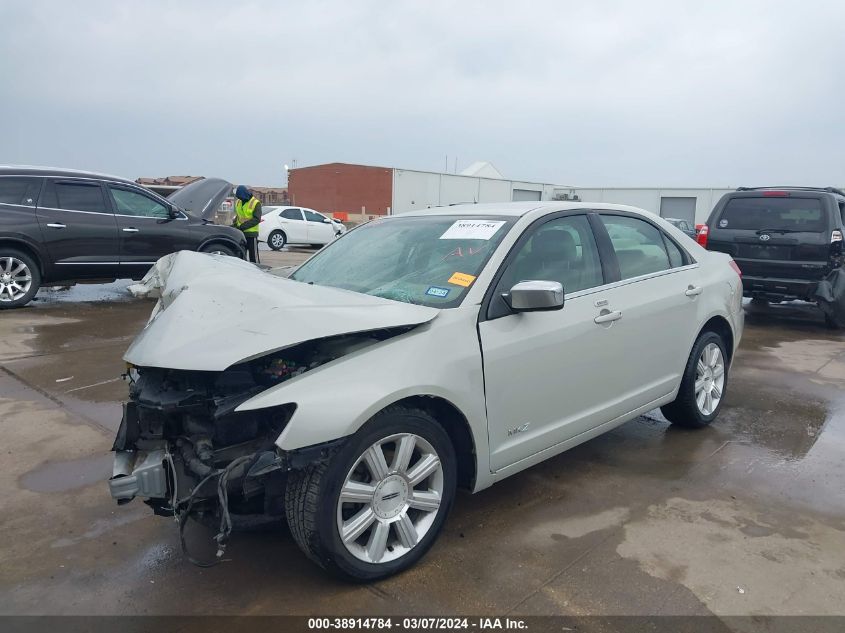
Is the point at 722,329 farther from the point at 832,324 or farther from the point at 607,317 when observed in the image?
the point at 832,324

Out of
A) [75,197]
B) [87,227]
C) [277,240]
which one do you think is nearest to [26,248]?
[87,227]

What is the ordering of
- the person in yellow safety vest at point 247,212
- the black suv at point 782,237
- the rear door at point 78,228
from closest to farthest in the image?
the black suv at point 782,237 → the rear door at point 78,228 → the person in yellow safety vest at point 247,212

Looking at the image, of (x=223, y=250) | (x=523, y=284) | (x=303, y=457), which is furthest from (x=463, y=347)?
(x=223, y=250)

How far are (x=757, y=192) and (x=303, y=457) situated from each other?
8170 mm

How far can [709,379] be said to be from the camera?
4727mm

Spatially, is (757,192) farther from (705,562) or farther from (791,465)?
(705,562)

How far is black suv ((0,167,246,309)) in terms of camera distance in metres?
8.55

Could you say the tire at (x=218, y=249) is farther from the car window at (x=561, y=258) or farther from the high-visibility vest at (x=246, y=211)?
the car window at (x=561, y=258)

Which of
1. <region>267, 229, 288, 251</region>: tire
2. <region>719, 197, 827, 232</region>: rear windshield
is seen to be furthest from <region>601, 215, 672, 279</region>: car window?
<region>267, 229, 288, 251</region>: tire

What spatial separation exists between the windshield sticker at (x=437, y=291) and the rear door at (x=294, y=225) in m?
19.8

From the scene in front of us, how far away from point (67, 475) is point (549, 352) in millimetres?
2840

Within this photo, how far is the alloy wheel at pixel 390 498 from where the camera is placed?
2.67 m

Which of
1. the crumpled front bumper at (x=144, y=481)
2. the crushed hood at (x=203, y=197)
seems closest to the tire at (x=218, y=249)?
the crushed hood at (x=203, y=197)

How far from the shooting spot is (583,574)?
287 centimetres
